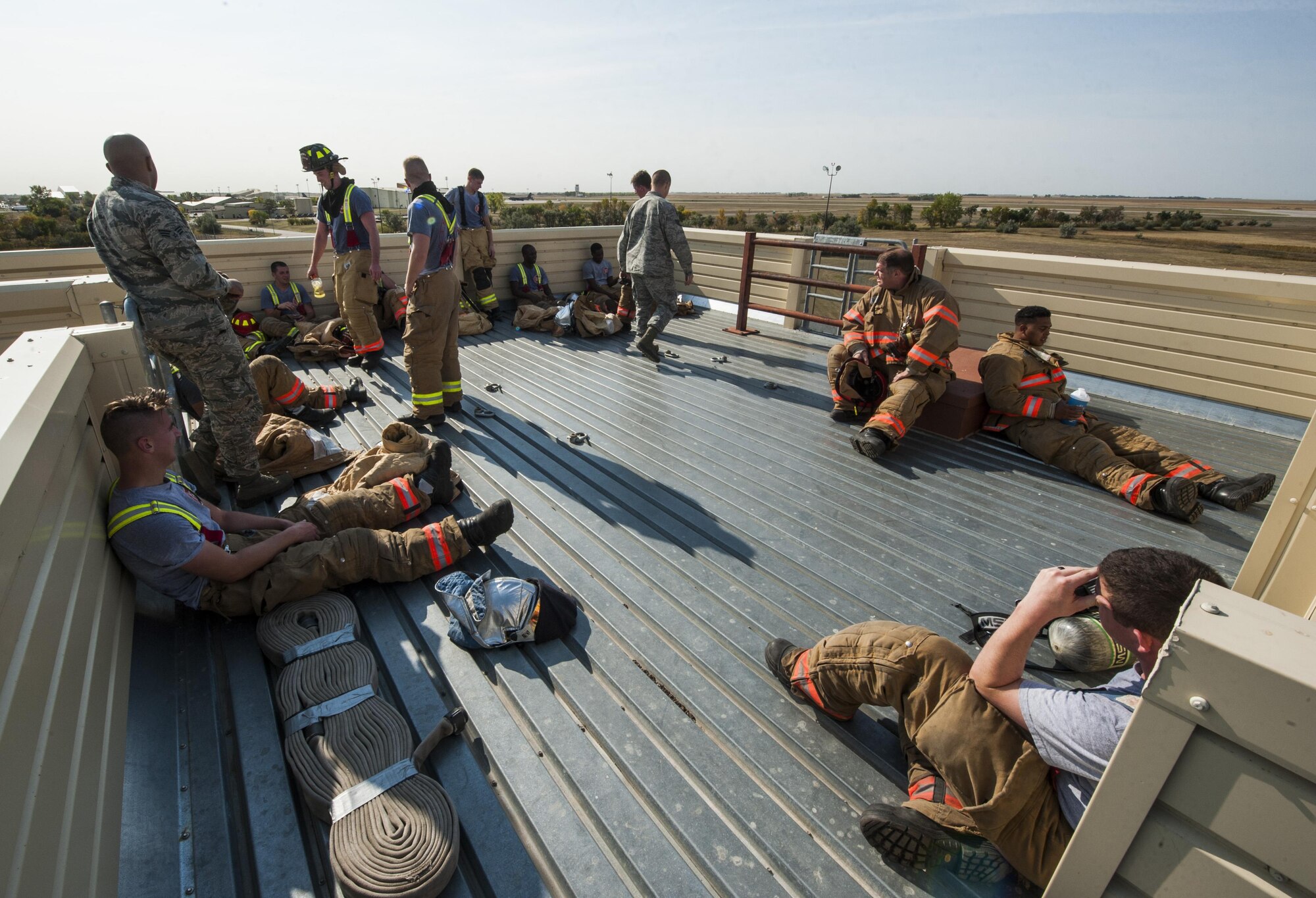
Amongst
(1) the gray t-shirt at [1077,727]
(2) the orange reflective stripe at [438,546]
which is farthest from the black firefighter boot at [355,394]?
(1) the gray t-shirt at [1077,727]

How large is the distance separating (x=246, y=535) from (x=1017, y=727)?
295 centimetres

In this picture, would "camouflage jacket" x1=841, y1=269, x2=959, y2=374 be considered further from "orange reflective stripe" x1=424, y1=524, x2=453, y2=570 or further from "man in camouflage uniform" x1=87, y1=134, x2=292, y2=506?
"man in camouflage uniform" x1=87, y1=134, x2=292, y2=506

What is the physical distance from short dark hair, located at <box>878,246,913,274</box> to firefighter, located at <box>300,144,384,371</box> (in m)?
4.04

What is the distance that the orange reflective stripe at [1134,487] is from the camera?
3.69 m

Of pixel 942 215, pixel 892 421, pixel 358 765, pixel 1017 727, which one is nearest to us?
pixel 1017 727

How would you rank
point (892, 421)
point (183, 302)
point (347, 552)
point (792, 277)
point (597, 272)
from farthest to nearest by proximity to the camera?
1. point (597, 272)
2. point (792, 277)
3. point (892, 421)
4. point (183, 302)
5. point (347, 552)

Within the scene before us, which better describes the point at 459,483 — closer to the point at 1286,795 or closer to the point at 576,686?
the point at 576,686

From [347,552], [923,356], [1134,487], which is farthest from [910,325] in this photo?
[347,552]

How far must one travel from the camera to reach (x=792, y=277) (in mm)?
6500

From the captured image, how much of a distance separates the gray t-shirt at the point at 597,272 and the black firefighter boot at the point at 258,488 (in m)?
5.56

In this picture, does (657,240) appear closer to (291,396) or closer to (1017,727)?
(291,396)

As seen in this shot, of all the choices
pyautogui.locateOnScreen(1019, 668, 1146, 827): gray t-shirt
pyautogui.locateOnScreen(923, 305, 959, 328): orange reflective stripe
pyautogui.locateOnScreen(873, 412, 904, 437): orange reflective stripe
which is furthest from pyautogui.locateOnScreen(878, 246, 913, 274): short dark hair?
pyautogui.locateOnScreen(1019, 668, 1146, 827): gray t-shirt

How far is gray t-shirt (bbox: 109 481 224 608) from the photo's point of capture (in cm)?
216

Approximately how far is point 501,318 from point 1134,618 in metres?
7.24
